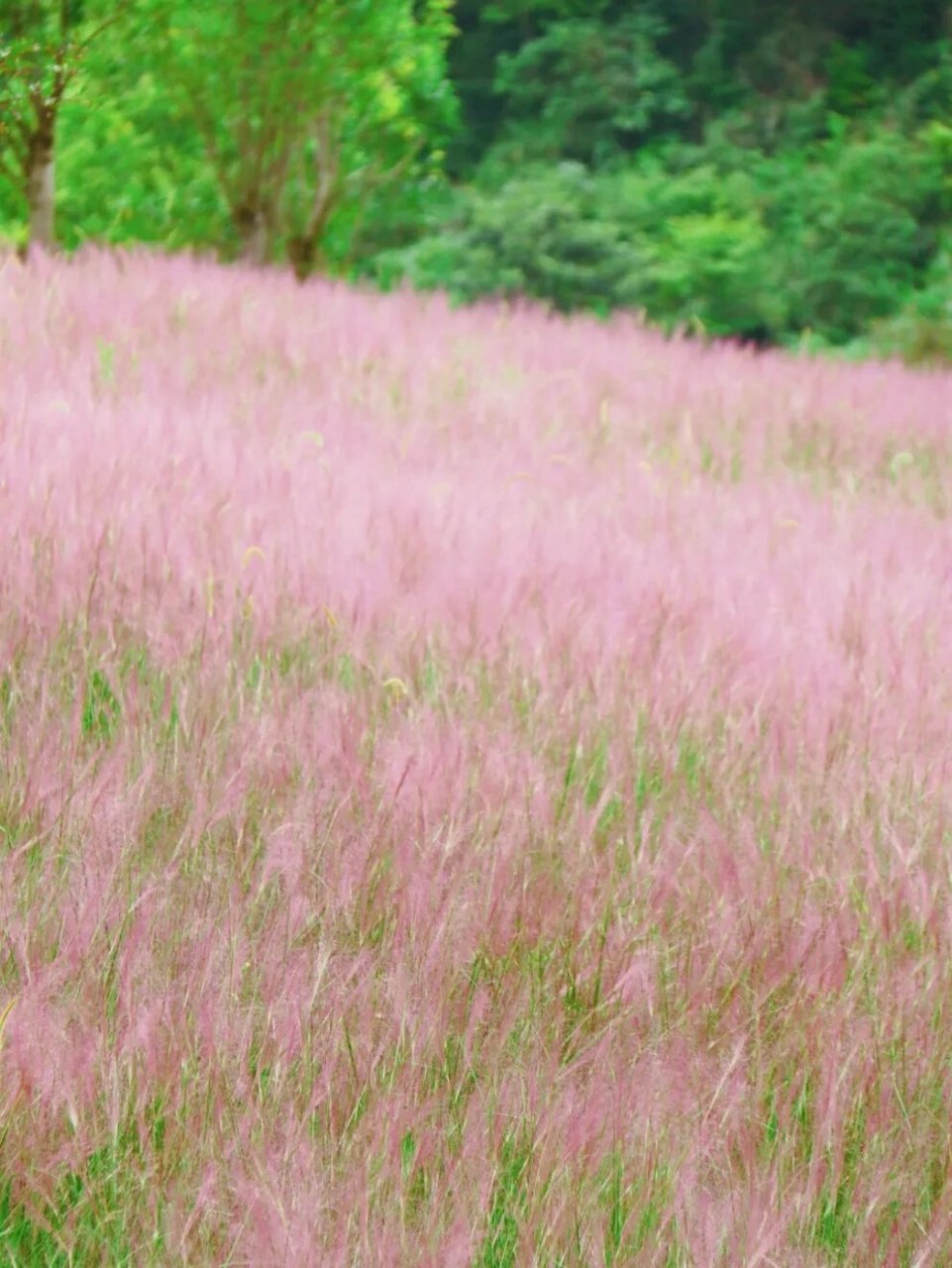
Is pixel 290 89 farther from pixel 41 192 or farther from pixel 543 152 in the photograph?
pixel 543 152

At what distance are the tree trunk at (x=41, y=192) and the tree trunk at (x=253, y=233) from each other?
2.56 meters

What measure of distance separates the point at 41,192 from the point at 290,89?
239 centimetres

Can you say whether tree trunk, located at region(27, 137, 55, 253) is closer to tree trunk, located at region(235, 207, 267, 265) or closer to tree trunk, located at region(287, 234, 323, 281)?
tree trunk, located at region(235, 207, 267, 265)

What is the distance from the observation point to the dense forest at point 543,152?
37.2 ft

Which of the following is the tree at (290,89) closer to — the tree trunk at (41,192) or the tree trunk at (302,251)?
the tree trunk at (302,251)

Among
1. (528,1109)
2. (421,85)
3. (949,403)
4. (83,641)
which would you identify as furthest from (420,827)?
(421,85)

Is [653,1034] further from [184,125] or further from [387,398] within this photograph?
[184,125]

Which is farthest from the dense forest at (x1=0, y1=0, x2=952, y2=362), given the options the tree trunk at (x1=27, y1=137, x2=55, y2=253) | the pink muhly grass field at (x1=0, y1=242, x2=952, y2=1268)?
the pink muhly grass field at (x1=0, y1=242, x2=952, y2=1268)

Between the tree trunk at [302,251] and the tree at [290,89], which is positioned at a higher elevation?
the tree at [290,89]

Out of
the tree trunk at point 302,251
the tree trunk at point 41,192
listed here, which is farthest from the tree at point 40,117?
the tree trunk at point 302,251

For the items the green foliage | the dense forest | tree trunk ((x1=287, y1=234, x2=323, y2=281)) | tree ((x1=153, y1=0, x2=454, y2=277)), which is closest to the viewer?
tree ((x1=153, y1=0, x2=454, y2=277))

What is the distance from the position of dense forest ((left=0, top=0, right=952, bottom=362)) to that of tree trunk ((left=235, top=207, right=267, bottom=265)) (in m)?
0.03

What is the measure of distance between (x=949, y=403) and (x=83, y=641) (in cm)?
721

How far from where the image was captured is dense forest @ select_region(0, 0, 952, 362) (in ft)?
37.2
